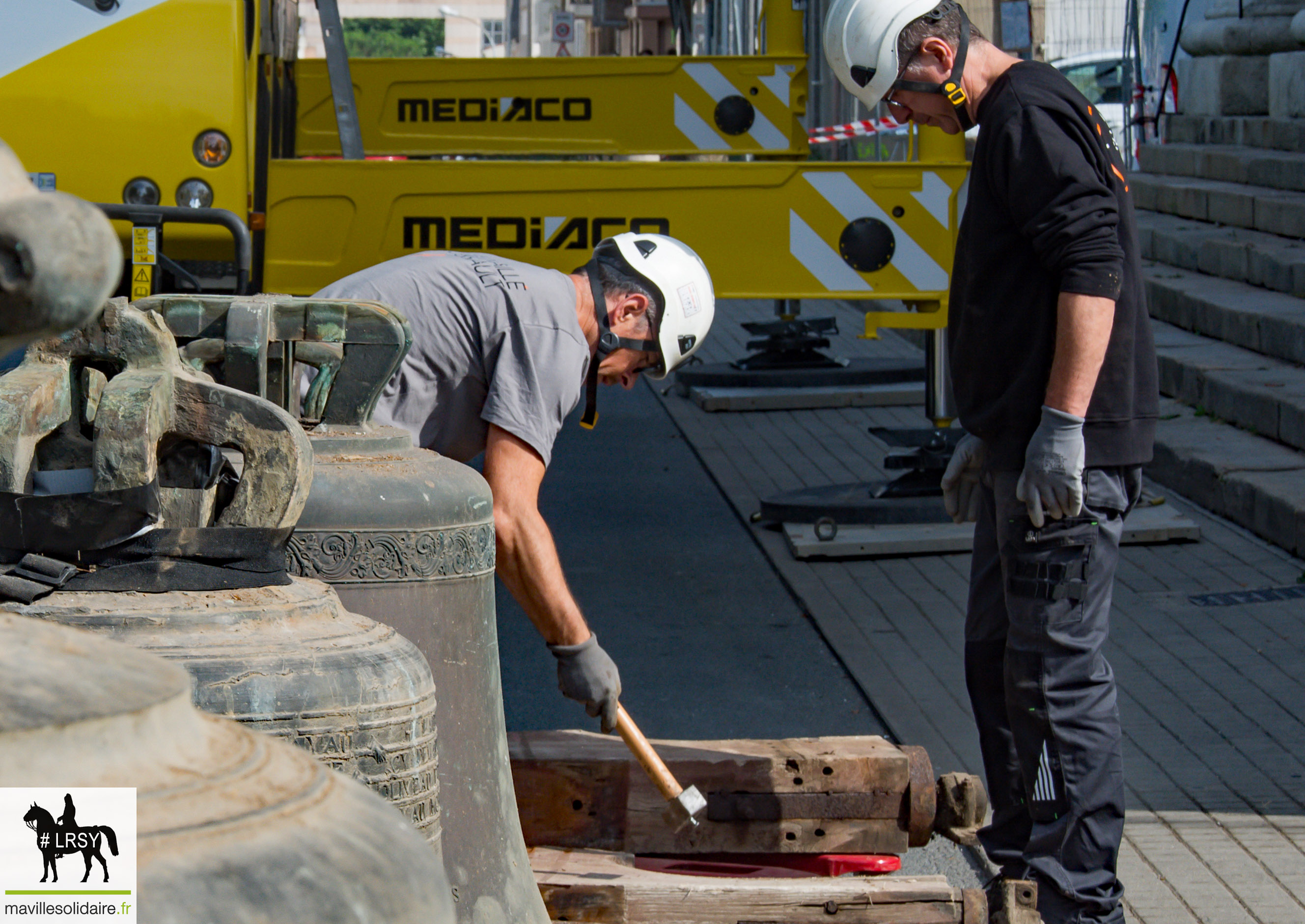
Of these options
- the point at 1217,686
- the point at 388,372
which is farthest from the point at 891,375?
the point at 388,372

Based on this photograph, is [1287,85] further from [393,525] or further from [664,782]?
[393,525]

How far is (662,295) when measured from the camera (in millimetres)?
3162

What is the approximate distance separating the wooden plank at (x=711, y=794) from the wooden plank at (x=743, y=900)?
25cm

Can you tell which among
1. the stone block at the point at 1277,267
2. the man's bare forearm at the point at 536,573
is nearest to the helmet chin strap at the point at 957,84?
the man's bare forearm at the point at 536,573

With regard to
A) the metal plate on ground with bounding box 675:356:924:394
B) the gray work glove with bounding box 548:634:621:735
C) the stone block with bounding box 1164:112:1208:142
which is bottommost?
the metal plate on ground with bounding box 675:356:924:394

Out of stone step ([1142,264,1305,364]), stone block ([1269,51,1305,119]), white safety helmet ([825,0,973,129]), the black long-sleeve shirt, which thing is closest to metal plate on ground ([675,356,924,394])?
stone step ([1142,264,1305,364])

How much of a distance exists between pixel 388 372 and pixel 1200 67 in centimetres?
1058

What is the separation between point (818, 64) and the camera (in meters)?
16.4

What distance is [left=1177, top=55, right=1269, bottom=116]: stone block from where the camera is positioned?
35.4ft

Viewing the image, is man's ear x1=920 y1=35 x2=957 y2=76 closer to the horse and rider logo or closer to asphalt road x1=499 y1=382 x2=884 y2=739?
asphalt road x1=499 y1=382 x2=884 y2=739

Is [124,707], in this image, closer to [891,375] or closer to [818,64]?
[891,375]

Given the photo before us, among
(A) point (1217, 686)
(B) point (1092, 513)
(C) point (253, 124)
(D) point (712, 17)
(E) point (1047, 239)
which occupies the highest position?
(D) point (712, 17)

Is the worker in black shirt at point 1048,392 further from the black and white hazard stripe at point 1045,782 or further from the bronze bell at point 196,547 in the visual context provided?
the bronze bell at point 196,547

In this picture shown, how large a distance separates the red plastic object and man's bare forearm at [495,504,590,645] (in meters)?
0.51
